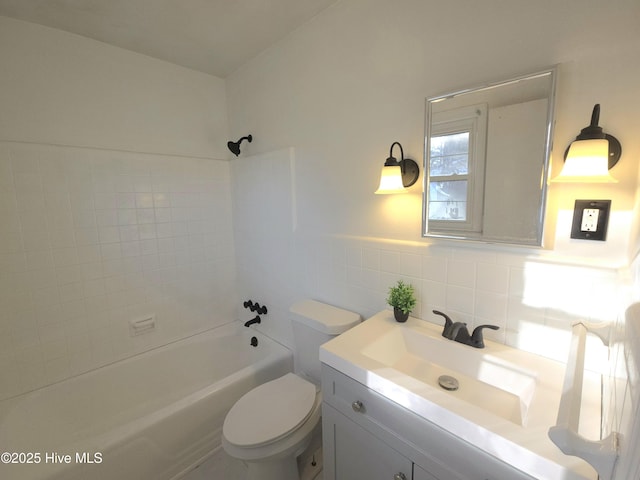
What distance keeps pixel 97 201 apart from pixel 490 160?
2206mm

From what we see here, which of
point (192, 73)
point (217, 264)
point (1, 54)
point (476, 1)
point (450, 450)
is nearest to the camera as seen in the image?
point (450, 450)

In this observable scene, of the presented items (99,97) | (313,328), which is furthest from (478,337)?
(99,97)

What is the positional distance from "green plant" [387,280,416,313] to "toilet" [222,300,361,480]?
30cm

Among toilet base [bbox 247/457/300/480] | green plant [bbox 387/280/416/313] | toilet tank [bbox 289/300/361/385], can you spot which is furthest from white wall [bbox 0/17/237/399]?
green plant [bbox 387/280/416/313]

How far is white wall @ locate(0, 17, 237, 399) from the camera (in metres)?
1.51

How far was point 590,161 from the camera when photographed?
762 millimetres

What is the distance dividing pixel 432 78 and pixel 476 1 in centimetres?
26

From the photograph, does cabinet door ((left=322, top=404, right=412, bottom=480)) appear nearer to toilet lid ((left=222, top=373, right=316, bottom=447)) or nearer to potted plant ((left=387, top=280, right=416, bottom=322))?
→ toilet lid ((left=222, top=373, right=316, bottom=447))

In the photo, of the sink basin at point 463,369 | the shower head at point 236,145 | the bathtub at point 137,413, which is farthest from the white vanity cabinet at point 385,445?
the shower head at point 236,145

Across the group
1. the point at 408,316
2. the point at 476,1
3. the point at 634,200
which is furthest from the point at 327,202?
the point at 634,200

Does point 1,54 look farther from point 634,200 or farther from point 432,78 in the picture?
point 634,200

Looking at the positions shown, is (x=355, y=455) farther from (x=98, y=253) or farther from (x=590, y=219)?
(x=98, y=253)

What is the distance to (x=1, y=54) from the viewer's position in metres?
1.42

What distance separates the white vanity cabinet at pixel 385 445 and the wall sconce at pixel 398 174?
31.5 inches
